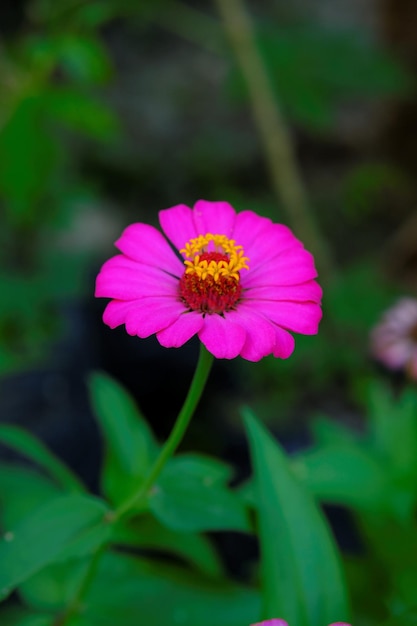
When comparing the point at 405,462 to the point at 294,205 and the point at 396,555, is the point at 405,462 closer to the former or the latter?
the point at 396,555

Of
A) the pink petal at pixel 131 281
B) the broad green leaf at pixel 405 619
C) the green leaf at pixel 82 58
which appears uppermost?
the green leaf at pixel 82 58

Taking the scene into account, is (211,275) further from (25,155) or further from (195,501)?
(25,155)

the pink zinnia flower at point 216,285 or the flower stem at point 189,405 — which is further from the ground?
the pink zinnia flower at point 216,285

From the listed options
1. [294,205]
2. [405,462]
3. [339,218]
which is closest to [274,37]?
[294,205]

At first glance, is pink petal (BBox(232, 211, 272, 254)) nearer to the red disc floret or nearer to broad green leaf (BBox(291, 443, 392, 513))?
the red disc floret

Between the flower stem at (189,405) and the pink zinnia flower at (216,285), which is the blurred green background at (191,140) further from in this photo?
the flower stem at (189,405)

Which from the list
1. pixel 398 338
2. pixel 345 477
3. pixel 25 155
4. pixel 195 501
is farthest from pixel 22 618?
pixel 25 155

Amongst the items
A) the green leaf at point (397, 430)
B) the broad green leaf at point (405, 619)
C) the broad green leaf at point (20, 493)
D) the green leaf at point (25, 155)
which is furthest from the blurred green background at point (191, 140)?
the broad green leaf at point (405, 619)
